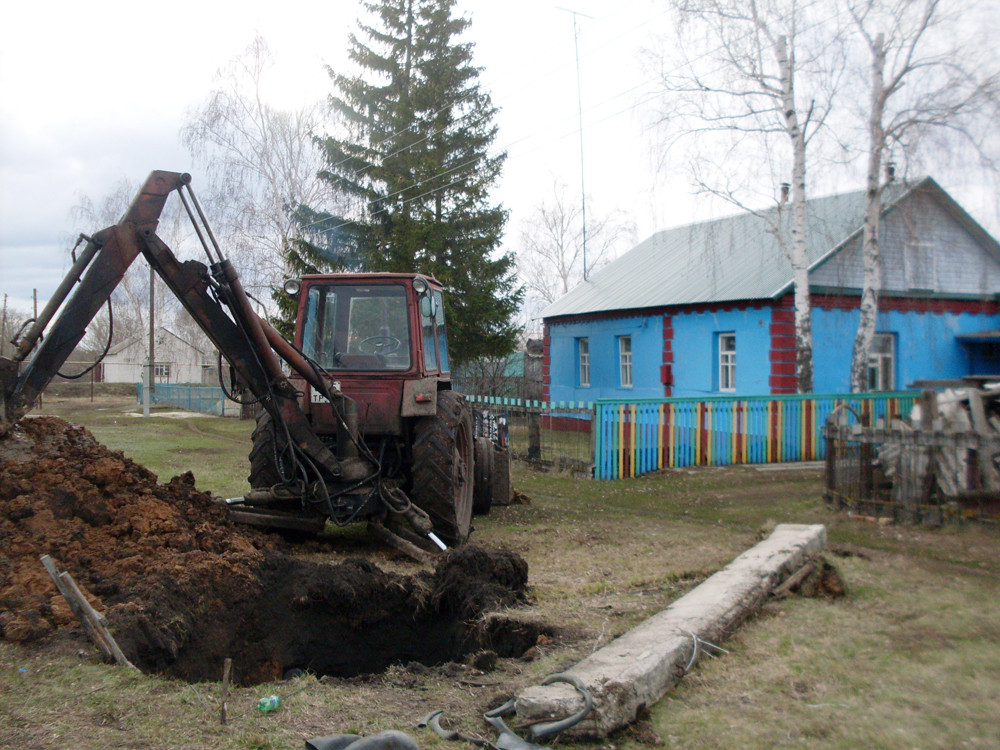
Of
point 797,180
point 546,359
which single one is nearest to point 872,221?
point 797,180

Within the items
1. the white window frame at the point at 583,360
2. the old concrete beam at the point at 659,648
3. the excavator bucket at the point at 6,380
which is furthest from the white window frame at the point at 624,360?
the excavator bucket at the point at 6,380

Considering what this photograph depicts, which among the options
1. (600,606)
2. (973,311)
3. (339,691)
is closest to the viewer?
(339,691)

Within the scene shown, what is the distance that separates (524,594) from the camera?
6074 millimetres

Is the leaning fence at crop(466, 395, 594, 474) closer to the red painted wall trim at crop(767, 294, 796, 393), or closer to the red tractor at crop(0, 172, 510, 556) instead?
the red painted wall trim at crop(767, 294, 796, 393)

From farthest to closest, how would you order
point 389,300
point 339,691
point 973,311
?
point 973,311 → point 389,300 → point 339,691

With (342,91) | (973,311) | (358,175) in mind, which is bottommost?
(973,311)

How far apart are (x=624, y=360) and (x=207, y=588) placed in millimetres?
18096

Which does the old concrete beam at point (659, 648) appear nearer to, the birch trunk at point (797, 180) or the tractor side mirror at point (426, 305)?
the tractor side mirror at point (426, 305)

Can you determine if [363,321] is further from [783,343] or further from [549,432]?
[783,343]

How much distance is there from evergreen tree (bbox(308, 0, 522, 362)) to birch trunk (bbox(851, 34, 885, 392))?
8.48m

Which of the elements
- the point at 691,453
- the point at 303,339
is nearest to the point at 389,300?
the point at 303,339

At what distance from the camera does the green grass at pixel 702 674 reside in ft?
12.2

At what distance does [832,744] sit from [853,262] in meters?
16.3

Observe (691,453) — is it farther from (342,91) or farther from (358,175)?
(342,91)
